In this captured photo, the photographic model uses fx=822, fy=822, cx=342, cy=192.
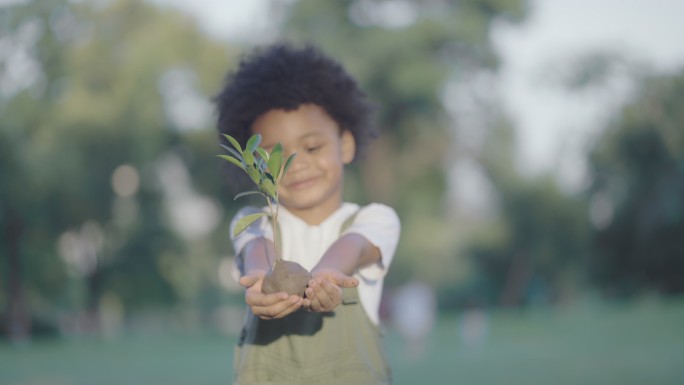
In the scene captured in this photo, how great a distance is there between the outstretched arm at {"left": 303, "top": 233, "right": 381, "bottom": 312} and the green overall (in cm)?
14

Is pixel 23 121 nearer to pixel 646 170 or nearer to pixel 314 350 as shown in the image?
pixel 646 170

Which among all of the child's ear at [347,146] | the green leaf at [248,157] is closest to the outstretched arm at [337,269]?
the green leaf at [248,157]

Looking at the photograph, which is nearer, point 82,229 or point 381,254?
point 381,254

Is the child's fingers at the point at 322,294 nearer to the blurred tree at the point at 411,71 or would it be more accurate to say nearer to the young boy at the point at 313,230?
the young boy at the point at 313,230

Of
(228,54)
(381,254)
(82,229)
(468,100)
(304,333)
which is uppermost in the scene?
(228,54)

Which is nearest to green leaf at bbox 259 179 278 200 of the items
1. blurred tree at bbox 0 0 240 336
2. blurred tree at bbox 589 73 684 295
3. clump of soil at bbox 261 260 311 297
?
clump of soil at bbox 261 260 311 297

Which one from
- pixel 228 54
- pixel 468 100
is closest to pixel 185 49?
pixel 228 54

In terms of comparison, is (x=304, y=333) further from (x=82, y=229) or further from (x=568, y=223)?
(x=568, y=223)

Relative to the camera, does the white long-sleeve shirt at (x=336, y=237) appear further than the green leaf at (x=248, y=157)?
Yes

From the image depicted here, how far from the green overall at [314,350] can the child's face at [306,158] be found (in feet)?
1.30

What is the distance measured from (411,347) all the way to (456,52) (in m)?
11.5

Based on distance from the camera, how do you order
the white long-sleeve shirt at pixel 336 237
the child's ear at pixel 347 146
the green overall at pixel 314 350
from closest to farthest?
1. the green overall at pixel 314 350
2. the white long-sleeve shirt at pixel 336 237
3. the child's ear at pixel 347 146

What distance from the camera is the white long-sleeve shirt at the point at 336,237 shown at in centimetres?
279

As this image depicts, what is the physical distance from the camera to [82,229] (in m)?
28.0
